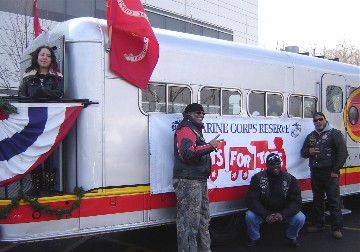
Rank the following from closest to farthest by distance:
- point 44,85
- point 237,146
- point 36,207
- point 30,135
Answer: point 36,207, point 30,135, point 44,85, point 237,146

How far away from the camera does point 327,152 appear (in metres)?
6.68

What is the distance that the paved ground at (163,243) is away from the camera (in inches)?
239

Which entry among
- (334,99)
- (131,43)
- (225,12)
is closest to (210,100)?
(131,43)

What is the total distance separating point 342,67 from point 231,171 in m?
3.40

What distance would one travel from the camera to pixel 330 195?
6625mm

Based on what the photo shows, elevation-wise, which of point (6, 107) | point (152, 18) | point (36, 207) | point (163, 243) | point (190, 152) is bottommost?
point (163, 243)

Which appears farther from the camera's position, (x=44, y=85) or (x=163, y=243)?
(x=163, y=243)

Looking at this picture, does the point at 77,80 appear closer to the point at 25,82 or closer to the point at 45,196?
the point at 25,82

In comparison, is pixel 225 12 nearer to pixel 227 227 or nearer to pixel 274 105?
pixel 274 105

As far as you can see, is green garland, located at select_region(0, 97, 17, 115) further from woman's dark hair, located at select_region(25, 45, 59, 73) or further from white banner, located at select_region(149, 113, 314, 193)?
white banner, located at select_region(149, 113, 314, 193)

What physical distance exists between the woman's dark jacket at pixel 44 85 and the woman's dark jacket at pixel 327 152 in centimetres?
401

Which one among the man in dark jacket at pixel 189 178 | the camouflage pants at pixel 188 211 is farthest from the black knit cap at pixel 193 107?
the camouflage pants at pixel 188 211

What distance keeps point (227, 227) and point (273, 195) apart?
2.71 ft

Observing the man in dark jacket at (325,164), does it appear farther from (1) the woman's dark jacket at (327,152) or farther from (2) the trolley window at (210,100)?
(2) the trolley window at (210,100)
